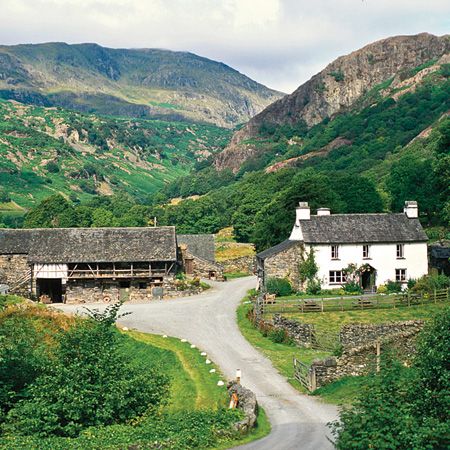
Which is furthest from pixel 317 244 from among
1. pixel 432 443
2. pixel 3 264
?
pixel 432 443

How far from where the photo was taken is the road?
25438mm

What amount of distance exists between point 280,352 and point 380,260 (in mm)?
20778

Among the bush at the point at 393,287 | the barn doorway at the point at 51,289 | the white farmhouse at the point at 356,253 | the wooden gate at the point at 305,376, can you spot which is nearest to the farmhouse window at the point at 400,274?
the white farmhouse at the point at 356,253

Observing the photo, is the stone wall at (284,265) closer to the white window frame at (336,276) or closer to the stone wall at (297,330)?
the white window frame at (336,276)

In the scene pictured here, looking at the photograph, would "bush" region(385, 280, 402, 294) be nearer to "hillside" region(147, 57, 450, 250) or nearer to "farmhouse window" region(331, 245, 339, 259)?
"farmhouse window" region(331, 245, 339, 259)

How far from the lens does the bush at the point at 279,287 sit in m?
57.6

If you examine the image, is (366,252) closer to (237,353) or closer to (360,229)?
(360,229)

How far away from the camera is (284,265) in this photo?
196 feet

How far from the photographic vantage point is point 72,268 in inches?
2586

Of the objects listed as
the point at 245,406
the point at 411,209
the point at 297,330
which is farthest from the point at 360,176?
the point at 245,406

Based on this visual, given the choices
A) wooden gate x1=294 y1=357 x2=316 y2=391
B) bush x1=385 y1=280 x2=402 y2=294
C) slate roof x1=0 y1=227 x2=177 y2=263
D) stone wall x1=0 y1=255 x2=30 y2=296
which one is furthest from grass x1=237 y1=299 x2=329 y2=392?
stone wall x1=0 y1=255 x2=30 y2=296

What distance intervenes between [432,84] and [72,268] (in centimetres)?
15002

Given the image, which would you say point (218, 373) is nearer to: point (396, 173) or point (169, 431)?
point (169, 431)

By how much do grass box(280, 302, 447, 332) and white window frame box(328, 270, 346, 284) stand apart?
10008 mm
